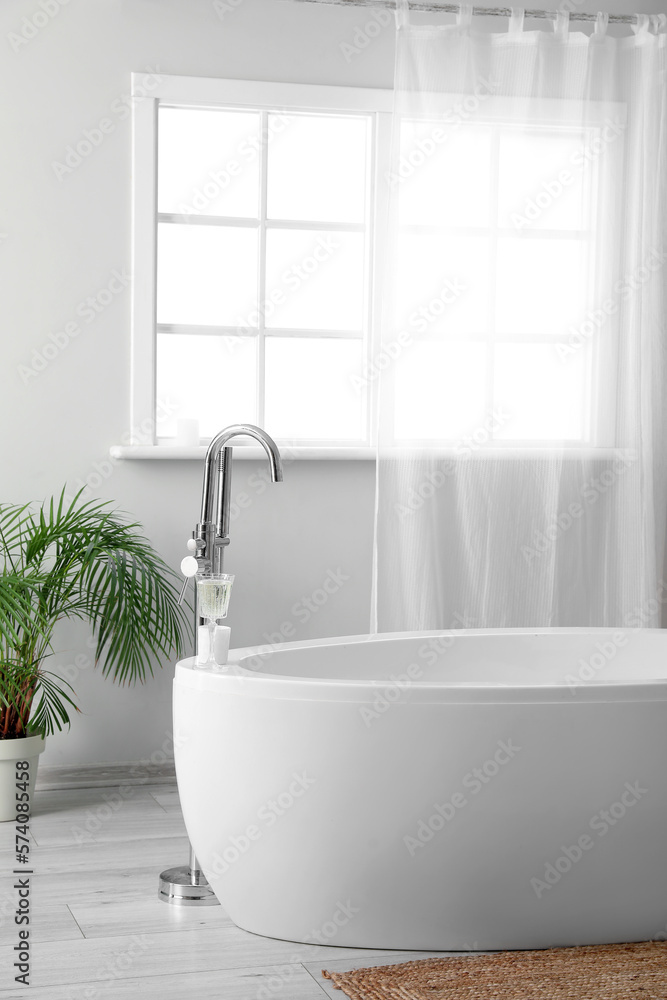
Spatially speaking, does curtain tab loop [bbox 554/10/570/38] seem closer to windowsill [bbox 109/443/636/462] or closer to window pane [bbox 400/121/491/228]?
window pane [bbox 400/121/491/228]

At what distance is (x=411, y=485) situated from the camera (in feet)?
10.6

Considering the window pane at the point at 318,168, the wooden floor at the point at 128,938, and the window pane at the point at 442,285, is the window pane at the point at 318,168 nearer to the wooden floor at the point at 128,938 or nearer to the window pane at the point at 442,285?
the window pane at the point at 442,285

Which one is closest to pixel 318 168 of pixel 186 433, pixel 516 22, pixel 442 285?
pixel 442 285

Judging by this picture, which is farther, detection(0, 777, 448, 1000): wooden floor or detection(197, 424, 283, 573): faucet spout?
detection(197, 424, 283, 573): faucet spout

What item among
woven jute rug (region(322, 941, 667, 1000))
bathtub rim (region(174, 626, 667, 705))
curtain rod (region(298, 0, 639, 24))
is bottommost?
woven jute rug (region(322, 941, 667, 1000))

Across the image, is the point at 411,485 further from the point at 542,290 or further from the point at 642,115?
the point at 642,115

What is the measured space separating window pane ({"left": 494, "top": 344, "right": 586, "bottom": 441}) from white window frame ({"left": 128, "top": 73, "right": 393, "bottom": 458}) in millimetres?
407

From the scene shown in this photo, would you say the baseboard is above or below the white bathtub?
below

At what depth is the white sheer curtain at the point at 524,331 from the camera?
322 centimetres

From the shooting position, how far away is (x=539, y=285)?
A: 3.32 metres

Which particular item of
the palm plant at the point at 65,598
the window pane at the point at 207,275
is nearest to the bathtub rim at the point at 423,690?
the palm plant at the point at 65,598

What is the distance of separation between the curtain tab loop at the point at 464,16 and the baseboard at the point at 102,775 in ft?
7.56

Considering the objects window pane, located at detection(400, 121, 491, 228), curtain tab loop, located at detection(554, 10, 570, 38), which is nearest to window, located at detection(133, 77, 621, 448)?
window pane, located at detection(400, 121, 491, 228)

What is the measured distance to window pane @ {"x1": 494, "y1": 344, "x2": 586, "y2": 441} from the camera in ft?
10.8
